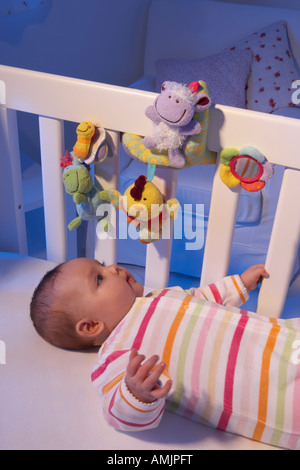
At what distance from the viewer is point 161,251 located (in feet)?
3.14

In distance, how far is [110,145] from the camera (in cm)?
87

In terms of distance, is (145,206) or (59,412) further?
(145,206)

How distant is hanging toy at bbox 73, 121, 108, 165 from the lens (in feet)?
2.71

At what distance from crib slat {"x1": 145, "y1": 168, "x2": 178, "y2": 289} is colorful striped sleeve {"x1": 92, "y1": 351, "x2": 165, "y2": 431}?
0.87ft

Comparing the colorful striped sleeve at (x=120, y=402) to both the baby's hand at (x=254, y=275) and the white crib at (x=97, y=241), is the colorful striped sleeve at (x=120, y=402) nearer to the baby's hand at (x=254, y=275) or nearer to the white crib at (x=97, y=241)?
the white crib at (x=97, y=241)

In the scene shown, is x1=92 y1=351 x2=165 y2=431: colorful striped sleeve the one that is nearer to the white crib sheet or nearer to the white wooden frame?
the white crib sheet

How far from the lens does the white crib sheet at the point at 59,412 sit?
701 mm

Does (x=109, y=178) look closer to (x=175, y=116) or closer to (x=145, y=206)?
(x=145, y=206)

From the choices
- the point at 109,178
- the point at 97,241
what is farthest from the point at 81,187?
the point at 97,241

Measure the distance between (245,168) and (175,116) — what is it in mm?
153

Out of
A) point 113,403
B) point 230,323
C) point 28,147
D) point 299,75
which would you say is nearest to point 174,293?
point 230,323

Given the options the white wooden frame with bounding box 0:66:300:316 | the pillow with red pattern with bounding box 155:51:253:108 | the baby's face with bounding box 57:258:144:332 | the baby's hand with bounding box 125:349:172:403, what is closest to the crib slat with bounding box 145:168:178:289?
the white wooden frame with bounding box 0:66:300:316

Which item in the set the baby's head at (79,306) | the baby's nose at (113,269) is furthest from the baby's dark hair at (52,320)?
the baby's nose at (113,269)
